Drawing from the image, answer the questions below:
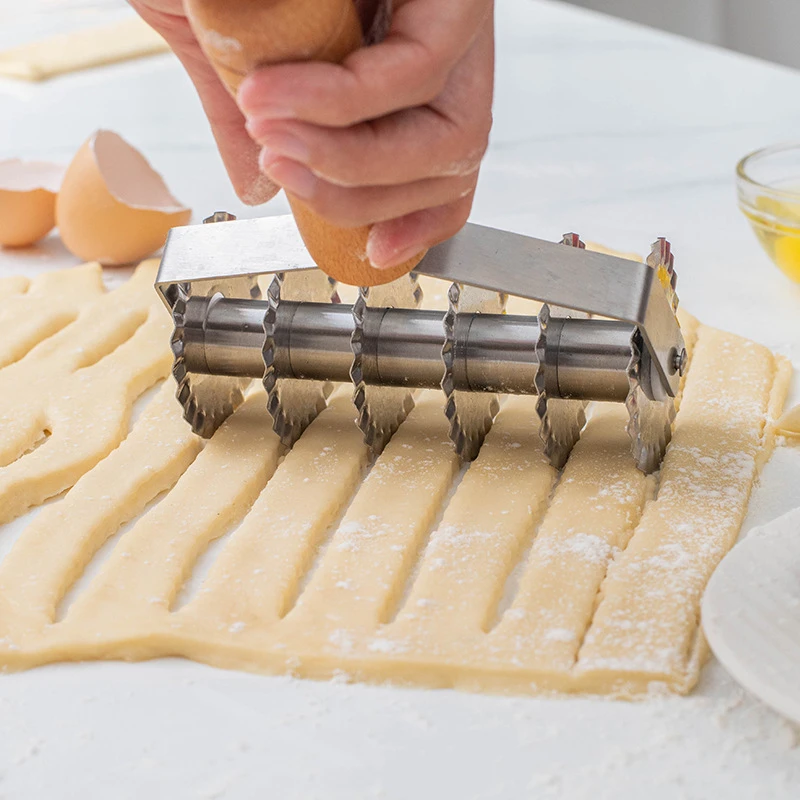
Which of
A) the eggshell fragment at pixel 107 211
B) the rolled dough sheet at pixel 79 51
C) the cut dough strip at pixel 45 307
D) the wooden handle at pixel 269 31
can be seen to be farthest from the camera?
the rolled dough sheet at pixel 79 51

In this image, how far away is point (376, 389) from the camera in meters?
1.17

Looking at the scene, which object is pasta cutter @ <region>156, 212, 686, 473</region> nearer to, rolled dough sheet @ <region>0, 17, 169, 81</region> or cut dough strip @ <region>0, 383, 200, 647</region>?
cut dough strip @ <region>0, 383, 200, 647</region>

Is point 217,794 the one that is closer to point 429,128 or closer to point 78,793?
point 78,793

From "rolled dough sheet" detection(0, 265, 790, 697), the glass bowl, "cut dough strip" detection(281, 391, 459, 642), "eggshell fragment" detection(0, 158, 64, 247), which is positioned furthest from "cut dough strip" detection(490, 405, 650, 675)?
"eggshell fragment" detection(0, 158, 64, 247)

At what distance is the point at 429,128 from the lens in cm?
72

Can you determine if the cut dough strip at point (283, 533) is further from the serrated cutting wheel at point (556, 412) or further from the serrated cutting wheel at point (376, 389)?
the serrated cutting wheel at point (556, 412)

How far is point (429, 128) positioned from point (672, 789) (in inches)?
18.2

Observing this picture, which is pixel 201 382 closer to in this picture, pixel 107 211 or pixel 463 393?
pixel 463 393

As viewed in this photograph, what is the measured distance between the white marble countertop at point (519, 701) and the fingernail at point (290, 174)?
0.39 metres

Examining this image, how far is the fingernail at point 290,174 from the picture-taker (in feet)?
2.20

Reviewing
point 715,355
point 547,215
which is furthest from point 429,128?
point 547,215

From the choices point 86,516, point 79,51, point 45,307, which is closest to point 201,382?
point 86,516

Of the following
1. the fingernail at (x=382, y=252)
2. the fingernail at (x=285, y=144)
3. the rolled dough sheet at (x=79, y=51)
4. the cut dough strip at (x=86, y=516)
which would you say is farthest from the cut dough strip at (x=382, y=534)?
the rolled dough sheet at (x=79, y=51)

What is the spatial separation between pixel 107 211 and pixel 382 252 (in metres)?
0.97
